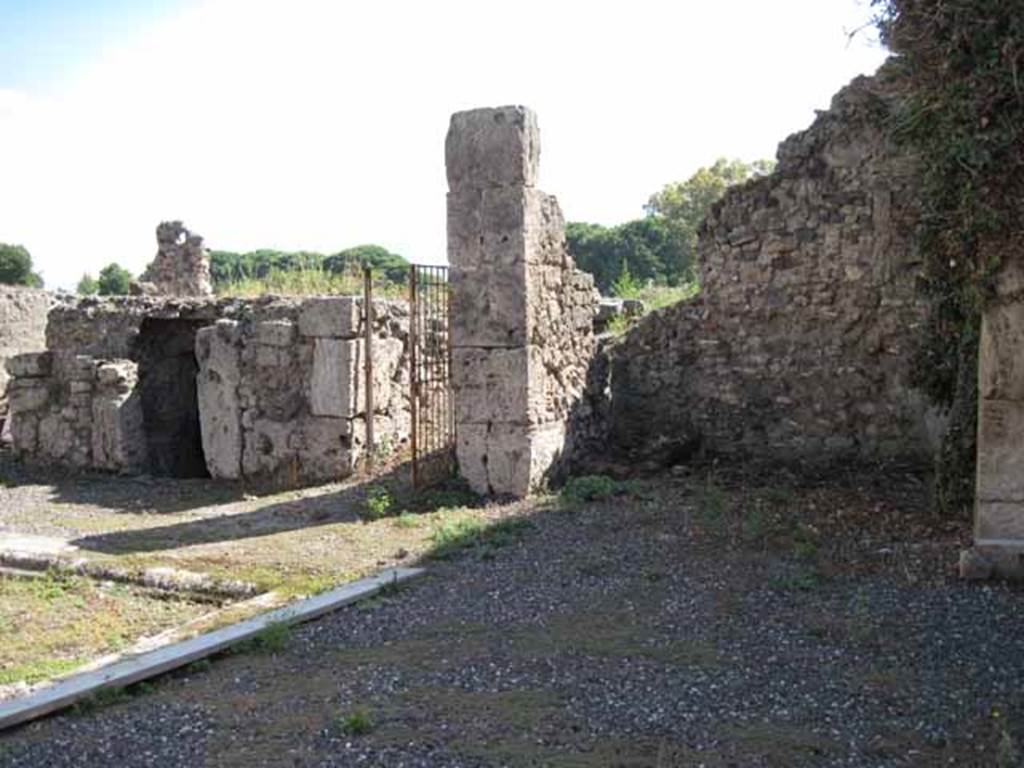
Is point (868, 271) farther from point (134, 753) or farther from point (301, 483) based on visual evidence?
point (134, 753)

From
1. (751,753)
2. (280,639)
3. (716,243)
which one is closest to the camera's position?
(751,753)

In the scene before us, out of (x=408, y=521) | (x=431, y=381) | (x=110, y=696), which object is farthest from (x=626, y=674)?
(x=431, y=381)

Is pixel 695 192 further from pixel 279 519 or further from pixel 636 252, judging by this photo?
pixel 279 519

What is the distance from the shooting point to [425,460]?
33.1 feet

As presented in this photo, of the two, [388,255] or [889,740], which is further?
[388,255]

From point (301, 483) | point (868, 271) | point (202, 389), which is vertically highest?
point (868, 271)

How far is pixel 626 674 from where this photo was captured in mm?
4637

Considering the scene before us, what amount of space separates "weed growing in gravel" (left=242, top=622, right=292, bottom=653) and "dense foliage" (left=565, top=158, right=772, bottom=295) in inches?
1164

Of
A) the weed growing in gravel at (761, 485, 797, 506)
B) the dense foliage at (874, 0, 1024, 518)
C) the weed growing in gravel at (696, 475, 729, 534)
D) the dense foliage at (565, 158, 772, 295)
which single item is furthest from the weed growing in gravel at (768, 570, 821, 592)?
the dense foliage at (565, 158, 772, 295)

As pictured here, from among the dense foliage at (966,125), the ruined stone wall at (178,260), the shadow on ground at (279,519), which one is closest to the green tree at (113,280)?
the ruined stone wall at (178,260)

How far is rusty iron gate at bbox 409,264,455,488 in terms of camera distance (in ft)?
32.2

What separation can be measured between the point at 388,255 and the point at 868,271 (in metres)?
28.7

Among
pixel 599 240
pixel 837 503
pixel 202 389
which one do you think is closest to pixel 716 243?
pixel 837 503

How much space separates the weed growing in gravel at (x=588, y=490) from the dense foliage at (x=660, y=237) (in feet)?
83.4
